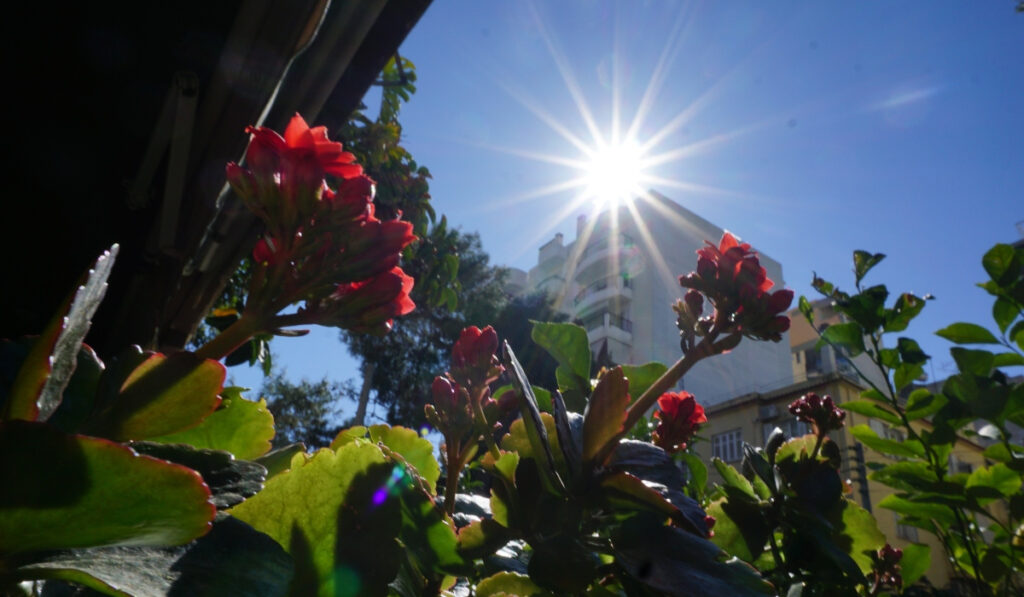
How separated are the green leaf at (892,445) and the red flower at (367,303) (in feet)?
3.35

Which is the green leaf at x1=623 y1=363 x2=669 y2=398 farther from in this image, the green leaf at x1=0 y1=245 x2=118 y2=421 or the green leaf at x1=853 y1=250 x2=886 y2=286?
the green leaf at x1=853 y1=250 x2=886 y2=286

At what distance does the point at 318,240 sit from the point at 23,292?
241 centimetres

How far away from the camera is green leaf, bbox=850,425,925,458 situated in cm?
111

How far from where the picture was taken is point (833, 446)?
755 millimetres

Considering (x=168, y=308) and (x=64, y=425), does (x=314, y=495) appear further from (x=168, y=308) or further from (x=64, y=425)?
(x=168, y=308)

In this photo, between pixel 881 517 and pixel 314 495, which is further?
pixel 881 517

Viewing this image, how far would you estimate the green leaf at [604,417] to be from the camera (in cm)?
46

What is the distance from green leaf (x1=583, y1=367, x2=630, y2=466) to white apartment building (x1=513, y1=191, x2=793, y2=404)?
24404mm

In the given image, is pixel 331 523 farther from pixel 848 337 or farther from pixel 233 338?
pixel 848 337

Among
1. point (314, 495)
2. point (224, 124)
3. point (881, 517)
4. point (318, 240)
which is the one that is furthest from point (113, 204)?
point (881, 517)

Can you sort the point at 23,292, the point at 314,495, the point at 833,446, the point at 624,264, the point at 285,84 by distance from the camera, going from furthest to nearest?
the point at 624,264 < the point at 23,292 < the point at 285,84 < the point at 833,446 < the point at 314,495

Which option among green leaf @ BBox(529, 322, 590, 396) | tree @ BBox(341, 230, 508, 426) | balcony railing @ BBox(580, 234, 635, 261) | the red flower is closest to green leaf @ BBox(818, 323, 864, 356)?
green leaf @ BBox(529, 322, 590, 396)

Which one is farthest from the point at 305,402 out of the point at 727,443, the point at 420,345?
the point at 727,443

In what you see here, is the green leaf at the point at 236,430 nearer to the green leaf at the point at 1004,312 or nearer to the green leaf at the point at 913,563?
the green leaf at the point at 913,563
